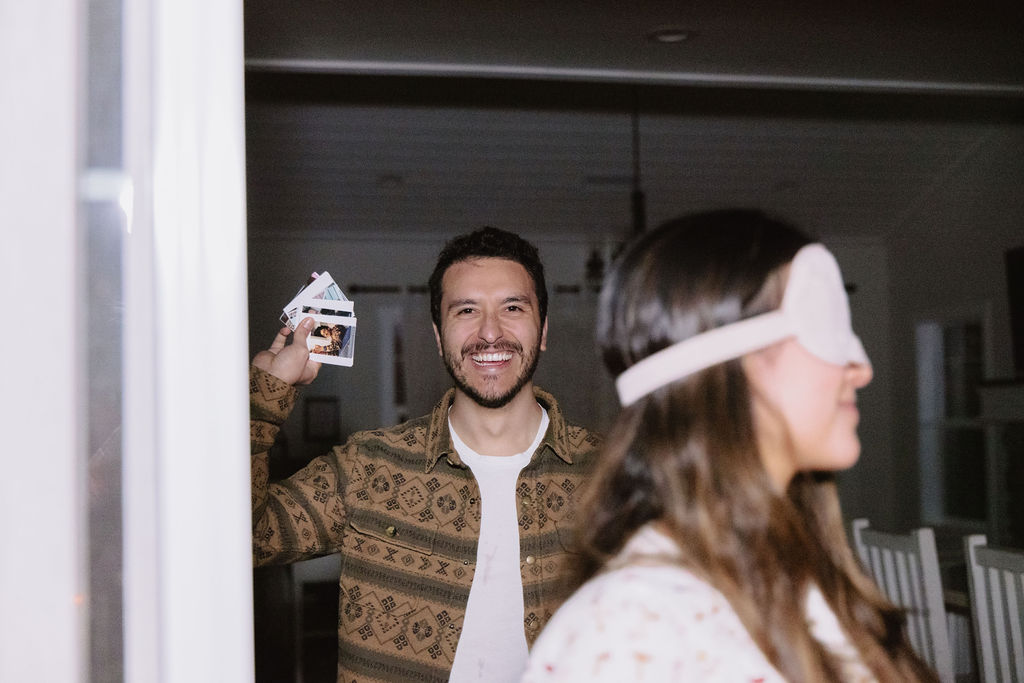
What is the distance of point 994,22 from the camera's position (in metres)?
4.51

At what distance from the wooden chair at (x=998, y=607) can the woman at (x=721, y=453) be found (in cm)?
232

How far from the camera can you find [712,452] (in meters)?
0.96

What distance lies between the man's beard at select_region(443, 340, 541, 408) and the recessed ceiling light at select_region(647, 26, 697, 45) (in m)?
2.45

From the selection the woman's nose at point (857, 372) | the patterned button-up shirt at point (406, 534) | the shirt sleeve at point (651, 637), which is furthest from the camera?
the patterned button-up shirt at point (406, 534)

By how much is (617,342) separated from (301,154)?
6.71m

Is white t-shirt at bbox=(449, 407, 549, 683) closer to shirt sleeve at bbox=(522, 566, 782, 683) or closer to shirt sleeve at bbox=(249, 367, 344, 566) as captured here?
shirt sleeve at bbox=(249, 367, 344, 566)

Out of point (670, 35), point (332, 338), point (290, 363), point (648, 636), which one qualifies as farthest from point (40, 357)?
point (670, 35)

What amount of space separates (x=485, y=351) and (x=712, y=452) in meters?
1.38

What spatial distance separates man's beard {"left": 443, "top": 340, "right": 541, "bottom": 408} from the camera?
2.30 m

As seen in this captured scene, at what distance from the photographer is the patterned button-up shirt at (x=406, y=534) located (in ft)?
7.07

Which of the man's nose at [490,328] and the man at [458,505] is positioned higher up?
the man's nose at [490,328]

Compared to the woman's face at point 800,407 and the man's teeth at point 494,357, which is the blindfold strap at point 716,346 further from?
the man's teeth at point 494,357

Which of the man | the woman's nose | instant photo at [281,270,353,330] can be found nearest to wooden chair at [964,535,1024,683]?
the man

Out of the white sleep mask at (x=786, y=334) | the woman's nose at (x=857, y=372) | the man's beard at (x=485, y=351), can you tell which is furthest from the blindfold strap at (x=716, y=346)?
the man's beard at (x=485, y=351)
